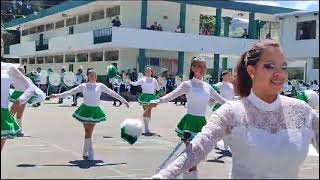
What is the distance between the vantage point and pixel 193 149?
7.85 feet

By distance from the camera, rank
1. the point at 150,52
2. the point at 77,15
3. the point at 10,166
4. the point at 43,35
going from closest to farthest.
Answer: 1. the point at 10,166
2. the point at 150,52
3. the point at 77,15
4. the point at 43,35

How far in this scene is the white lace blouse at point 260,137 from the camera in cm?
230

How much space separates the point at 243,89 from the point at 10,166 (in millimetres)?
1131

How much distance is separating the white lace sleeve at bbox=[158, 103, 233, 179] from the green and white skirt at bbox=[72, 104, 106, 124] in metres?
6.51

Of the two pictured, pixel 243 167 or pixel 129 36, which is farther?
pixel 129 36

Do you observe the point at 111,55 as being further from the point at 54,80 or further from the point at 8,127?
the point at 8,127

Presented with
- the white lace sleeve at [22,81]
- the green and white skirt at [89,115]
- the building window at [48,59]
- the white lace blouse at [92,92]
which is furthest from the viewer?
the building window at [48,59]

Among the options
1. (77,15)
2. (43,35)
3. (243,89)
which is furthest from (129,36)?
(243,89)

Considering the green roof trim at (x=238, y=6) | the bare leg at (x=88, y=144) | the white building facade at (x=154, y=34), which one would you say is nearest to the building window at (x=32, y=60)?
the white building facade at (x=154, y=34)

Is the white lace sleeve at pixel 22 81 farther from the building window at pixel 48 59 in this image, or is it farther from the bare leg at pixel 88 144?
the building window at pixel 48 59

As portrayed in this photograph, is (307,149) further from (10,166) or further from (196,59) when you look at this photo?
(196,59)

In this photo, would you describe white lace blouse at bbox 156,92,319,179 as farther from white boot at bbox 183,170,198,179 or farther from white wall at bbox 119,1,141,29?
white wall at bbox 119,1,141,29

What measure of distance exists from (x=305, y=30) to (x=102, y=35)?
41.4 ft

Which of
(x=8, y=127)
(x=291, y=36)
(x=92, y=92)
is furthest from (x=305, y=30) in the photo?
(x=8, y=127)
